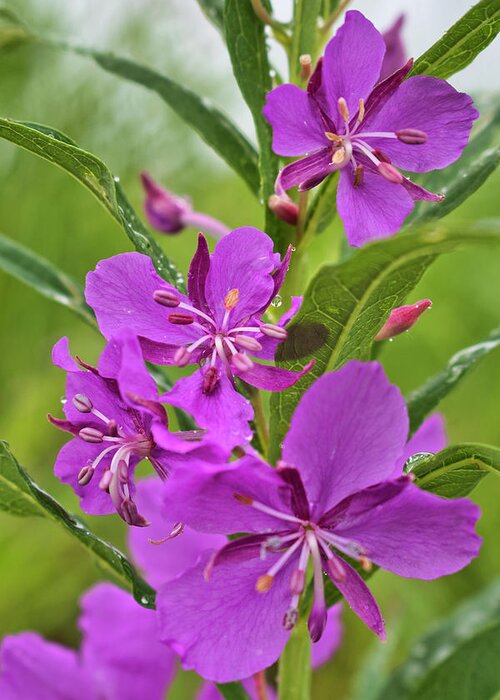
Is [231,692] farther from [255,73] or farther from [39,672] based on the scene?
[255,73]

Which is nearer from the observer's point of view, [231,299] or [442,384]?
[231,299]

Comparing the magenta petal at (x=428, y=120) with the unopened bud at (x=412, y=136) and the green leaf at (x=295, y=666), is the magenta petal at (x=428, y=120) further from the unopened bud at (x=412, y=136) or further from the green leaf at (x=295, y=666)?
the green leaf at (x=295, y=666)

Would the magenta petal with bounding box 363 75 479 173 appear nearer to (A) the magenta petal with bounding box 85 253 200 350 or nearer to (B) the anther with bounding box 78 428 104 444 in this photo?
(A) the magenta petal with bounding box 85 253 200 350

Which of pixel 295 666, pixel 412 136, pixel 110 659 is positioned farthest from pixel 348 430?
pixel 110 659

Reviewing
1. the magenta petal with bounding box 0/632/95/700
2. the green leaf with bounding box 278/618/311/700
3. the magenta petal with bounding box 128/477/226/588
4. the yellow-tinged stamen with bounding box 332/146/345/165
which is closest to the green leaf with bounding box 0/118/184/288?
the yellow-tinged stamen with bounding box 332/146/345/165

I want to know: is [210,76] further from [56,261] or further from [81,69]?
[56,261]
